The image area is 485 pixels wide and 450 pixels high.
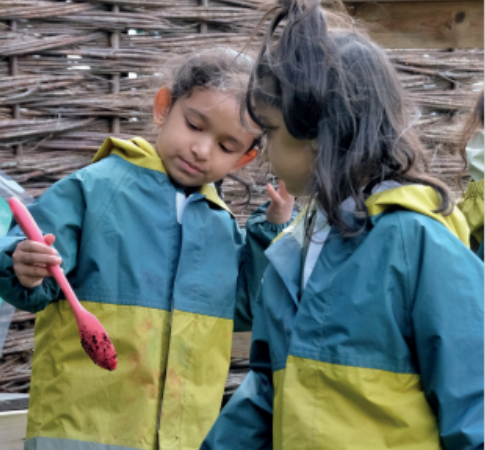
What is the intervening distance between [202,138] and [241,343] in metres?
1.13

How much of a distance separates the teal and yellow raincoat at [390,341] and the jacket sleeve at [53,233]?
0.71m

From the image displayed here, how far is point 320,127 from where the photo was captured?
1.24 m

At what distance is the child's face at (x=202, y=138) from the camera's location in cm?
183

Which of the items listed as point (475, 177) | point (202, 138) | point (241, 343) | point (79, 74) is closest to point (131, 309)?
point (202, 138)

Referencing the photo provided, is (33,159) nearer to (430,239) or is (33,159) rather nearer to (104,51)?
(104,51)

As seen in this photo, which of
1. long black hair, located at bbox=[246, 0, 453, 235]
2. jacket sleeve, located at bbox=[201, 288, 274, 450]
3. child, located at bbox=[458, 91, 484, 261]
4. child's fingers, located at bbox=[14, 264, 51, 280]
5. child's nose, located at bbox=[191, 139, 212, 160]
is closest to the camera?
long black hair, located at bbox=[246, 0, 453, 235]

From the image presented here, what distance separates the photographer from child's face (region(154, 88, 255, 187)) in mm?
1830

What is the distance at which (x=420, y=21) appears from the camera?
88.1 inches

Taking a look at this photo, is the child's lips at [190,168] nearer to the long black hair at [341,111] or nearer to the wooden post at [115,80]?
the long black hair at [341,111]

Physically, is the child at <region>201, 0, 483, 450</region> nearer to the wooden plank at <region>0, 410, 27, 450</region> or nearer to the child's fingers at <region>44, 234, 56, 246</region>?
the child's fingers at <region>44, 234, 56, 246</region>

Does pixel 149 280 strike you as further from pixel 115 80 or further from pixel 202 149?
pixel 115 80

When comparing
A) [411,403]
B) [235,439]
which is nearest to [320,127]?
[411,403]

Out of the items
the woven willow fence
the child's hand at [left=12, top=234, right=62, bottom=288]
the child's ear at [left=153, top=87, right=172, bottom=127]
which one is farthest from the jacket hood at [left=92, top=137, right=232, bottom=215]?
the woven willow fence

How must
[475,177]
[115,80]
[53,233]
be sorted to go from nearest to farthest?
[53,233]
[475,177]
[115,80]
